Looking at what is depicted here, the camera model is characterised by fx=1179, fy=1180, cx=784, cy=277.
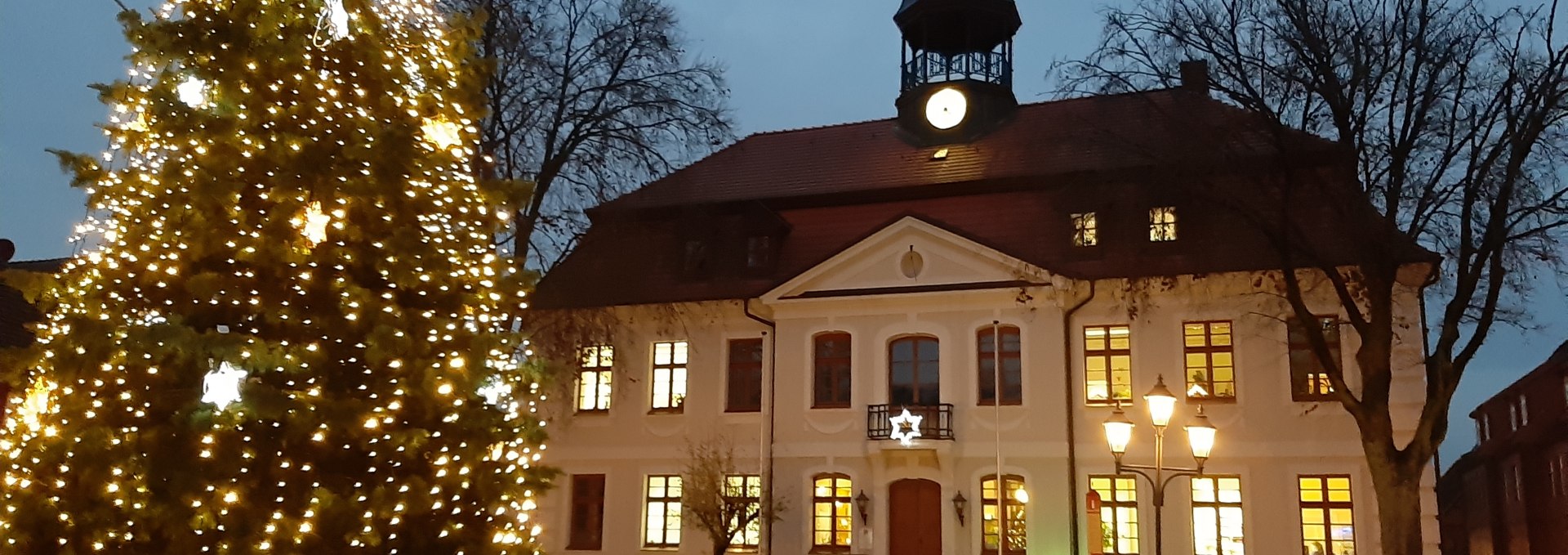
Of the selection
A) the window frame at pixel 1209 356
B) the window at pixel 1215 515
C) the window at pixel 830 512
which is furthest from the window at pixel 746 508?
the window frame at pixel 1209 356

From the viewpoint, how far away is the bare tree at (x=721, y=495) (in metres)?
19.9

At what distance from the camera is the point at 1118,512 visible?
1898 cm

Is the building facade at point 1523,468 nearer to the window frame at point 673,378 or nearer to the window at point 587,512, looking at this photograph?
the window frame at point 673,378

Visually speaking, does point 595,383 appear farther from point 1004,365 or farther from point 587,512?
point 1004,365

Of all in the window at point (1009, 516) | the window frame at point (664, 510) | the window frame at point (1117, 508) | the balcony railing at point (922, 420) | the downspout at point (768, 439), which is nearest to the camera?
the window frame at point (1117, 508)

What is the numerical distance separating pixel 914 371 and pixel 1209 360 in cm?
485

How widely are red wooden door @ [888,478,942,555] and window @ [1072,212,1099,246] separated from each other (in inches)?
189

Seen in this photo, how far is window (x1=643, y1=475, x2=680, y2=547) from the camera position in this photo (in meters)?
21.5

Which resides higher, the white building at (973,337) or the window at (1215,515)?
the white building at (973,337)

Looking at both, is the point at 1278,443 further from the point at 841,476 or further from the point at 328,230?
the point at 328,230

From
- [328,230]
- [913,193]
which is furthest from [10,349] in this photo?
[913,193]

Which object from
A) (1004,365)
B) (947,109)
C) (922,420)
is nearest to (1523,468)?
(947,109)

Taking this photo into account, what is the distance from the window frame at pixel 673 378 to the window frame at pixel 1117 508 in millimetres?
7572

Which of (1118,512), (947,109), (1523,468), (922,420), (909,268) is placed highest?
(947,109)
